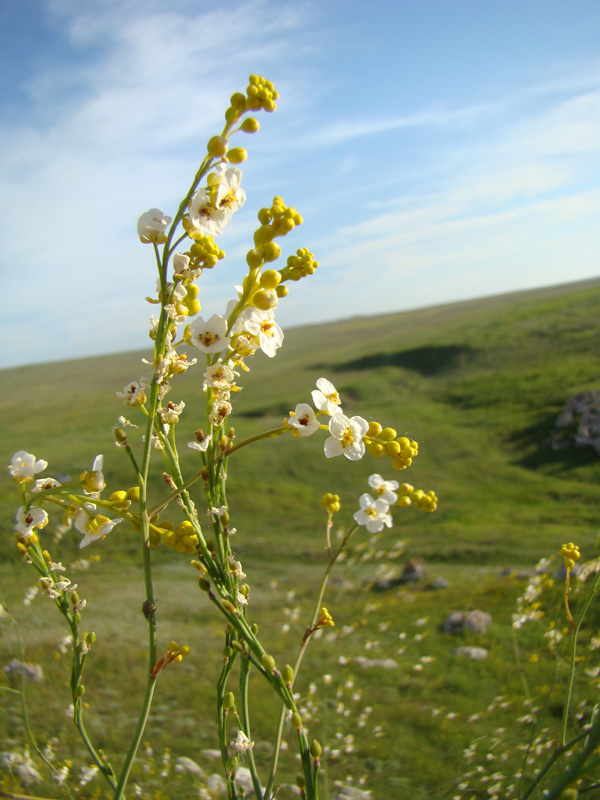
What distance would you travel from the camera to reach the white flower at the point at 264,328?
4.33 ft

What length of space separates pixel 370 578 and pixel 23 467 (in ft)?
39.2

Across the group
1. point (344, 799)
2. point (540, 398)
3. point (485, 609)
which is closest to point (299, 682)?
point (344, 799)

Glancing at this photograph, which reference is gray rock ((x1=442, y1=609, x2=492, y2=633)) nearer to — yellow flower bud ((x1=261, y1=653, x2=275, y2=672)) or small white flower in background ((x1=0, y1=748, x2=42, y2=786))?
small white flower in background ((x1=0, y1=748, x2=42, y2=786))

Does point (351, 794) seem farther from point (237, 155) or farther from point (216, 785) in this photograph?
point (237, 155)

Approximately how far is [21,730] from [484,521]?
13.5 meters

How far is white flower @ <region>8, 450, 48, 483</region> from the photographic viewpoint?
130cm

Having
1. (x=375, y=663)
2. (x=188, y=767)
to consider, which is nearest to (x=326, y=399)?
(x=188, y=767)

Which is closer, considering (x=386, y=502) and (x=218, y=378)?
(x=218, y=378)

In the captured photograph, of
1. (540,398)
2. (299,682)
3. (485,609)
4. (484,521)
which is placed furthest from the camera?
(540,398)

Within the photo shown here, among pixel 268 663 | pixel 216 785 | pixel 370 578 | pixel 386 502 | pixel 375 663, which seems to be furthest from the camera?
pixel 370 578

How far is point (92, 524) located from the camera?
1.30 metres

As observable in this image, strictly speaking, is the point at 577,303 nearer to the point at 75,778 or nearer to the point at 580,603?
the point at 580,603

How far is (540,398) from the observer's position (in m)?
26.1

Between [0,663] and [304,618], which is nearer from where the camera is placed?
[0,663]
